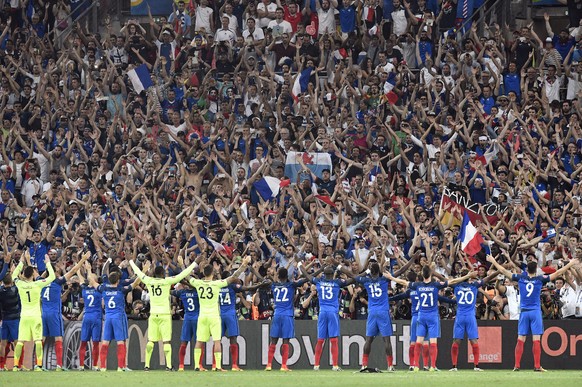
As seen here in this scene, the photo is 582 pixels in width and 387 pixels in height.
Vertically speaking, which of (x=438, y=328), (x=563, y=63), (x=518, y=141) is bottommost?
(x=438, y=328)

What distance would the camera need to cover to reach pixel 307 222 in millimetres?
31516

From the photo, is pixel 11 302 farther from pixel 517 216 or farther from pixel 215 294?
pixel 517 216

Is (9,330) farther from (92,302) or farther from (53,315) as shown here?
(92,302)

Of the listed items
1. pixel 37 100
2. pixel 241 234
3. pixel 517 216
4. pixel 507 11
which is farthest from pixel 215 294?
pixel 507 11

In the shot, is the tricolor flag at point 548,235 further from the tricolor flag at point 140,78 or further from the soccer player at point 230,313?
the tricolor flag at point 140,78

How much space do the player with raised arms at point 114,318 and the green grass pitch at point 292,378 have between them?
61 cm

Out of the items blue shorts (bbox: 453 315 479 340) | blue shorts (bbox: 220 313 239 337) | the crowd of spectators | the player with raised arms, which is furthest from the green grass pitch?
the crowd of spectators

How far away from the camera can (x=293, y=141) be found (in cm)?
3416

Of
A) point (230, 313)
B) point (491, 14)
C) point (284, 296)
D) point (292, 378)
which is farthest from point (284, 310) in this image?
point (491, 14)

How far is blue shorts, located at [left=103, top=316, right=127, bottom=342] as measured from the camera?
27000 mm

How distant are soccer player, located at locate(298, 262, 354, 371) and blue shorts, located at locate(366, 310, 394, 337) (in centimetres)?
70

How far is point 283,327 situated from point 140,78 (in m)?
10.9

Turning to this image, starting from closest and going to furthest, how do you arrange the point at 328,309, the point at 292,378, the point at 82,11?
the point at 292,378, the point at 328,309, the point at 82,11

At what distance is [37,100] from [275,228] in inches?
341
